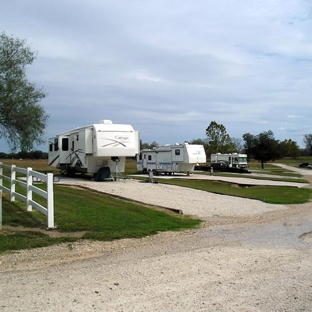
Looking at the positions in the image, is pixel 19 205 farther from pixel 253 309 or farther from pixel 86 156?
pixel 86 156

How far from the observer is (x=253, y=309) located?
14.9 ft

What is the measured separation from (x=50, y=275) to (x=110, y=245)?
2.47 m

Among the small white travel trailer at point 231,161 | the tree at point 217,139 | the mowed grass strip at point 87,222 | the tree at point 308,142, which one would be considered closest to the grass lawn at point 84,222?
the mowed grass strip at point 87,222

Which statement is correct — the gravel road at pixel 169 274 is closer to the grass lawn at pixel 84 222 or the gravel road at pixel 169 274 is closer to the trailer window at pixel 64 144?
the grass lawn at pixel 84 222

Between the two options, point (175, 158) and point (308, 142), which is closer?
point (175, 158)

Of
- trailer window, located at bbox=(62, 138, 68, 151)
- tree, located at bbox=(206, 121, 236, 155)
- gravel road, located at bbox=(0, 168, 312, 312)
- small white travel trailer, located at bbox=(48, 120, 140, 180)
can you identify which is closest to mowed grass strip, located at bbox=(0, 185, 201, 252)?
gravel road, located at bbox=(0, 168, 312, 312)

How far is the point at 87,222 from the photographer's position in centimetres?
1038

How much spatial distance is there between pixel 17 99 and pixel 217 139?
155 feet

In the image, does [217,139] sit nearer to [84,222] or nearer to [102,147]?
[102,147]

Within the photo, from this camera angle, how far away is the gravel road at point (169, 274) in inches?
185

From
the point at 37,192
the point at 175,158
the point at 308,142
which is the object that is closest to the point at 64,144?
the point at 175,158

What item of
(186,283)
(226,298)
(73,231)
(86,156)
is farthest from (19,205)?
(86,156)

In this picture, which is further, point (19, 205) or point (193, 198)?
point (193, 198)

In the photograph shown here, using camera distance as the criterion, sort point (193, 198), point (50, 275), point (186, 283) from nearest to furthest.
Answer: point (186, 283)
point (50, 275)
point (193, 198)
